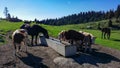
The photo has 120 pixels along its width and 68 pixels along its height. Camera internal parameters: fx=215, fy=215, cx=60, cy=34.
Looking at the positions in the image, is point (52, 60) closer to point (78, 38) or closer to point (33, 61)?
point (33, 61)

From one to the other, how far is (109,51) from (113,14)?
401 ft

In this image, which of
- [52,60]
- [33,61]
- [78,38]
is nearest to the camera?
[33,61]

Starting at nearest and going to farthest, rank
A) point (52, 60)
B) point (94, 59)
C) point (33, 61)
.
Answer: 1. point (33, 61)
2. point (52, 60)
3. point (94, 59)

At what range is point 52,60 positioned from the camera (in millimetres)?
20172

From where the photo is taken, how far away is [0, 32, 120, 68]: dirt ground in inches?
728

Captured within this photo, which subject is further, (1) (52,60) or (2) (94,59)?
(2) (94,59)

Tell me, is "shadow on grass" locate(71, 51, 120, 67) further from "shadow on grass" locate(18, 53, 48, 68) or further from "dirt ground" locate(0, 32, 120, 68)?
"shadow on grass" locate(18, 53, 48, 68)

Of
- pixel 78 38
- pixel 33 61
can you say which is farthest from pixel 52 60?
pixel 78 38

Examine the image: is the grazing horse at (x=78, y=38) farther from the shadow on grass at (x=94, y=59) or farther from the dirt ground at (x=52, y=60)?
the shadow on grass at (x=94, y=59)

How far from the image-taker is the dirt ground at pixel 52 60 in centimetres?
1848

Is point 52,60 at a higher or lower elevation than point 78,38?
lower

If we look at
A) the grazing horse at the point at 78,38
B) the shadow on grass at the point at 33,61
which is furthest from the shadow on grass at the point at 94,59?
the shadow on grass at the point at 33,61

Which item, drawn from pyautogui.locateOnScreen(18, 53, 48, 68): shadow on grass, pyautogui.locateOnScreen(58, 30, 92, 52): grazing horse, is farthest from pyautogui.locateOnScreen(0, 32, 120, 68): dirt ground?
pyautogui.locateOnScreen(58, 30, 92, 52): grazing horse

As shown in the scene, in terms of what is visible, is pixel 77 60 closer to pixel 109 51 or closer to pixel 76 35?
pixel 76 35
